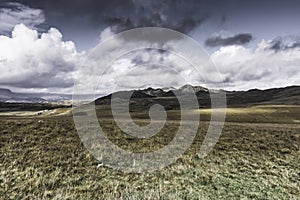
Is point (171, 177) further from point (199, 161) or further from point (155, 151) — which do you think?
point (155, 151)

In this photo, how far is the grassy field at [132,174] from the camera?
12188mm

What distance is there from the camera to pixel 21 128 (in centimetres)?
2194

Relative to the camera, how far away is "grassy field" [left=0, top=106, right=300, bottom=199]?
480 inches

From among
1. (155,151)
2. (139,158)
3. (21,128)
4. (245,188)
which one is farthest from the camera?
(21,128)

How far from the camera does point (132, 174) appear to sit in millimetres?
15133

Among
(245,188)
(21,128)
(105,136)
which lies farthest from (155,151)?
(21,128)

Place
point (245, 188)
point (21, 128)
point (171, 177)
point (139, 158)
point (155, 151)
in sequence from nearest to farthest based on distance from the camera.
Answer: point (245, 188) < point (171, 177) < point (139, 158) < point (155, 151) < point (21, 128)

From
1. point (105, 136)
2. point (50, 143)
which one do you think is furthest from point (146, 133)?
point (50, 143)

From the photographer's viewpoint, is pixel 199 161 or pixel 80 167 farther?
pixel 199 161

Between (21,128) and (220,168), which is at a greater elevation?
(21,128)

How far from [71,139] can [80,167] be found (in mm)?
5998

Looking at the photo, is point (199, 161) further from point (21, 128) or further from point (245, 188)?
point (21, 128)

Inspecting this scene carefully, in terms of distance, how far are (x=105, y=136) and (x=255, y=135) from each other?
14977 mm

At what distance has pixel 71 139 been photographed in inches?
829
